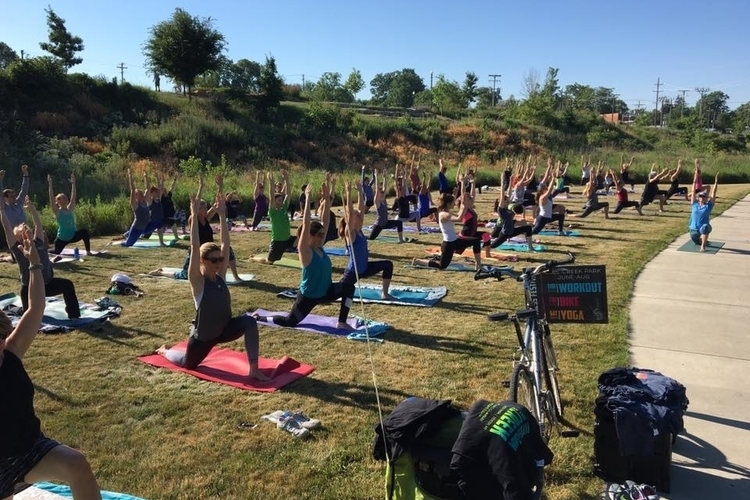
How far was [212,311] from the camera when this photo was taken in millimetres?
5812

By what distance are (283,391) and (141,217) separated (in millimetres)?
9401

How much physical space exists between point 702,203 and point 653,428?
11013 mm

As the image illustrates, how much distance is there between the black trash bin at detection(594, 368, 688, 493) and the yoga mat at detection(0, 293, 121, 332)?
671 centimetres

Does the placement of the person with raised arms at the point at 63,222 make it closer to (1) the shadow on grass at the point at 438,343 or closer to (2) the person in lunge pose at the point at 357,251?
(2) the person in lunge pose at the point at 357,251

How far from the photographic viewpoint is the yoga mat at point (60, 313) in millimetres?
7875

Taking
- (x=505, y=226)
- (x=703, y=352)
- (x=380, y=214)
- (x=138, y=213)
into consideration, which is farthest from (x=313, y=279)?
(x=138, y=213)

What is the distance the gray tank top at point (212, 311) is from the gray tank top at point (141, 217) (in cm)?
857

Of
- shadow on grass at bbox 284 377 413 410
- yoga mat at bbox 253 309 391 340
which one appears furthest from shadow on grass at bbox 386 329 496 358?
shadow on grass at bbox 284 377 413 410

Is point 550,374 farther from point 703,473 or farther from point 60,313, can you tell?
point 60,313

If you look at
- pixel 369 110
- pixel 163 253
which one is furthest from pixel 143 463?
pixel 369 110

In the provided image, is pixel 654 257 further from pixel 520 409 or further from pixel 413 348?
pixel 520 409

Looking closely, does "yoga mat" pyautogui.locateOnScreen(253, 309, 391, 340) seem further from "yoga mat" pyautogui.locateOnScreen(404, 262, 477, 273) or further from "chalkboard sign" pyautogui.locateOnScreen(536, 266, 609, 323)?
"yoga mat" pyautogui.locateOnScreen(404, 262, 477, 273)

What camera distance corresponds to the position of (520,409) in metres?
3.42

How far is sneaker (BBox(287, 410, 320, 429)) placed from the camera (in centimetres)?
495
